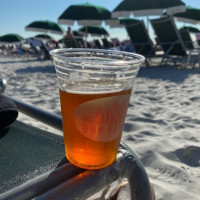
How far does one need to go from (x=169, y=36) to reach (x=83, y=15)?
15.6 ft

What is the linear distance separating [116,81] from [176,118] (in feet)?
6.80

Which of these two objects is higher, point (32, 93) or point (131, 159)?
point (131, 159)

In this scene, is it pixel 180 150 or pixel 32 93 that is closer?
pixel 180 150

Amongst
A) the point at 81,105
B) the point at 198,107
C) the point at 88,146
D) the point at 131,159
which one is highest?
the point at 81,105

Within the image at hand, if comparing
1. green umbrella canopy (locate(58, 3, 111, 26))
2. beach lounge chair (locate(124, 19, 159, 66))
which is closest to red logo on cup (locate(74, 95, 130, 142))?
beach lounge chair (locate(124, 19, 159, 66))

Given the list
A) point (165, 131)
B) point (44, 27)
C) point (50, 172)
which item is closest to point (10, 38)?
point (44, 27)

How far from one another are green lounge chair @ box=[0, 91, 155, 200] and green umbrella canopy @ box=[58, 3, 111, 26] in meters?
9.80

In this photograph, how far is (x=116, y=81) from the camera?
57 cm

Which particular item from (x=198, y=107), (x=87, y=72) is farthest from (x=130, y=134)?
(x=87, y=72)

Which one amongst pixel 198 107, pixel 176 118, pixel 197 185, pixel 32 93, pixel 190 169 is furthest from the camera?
pixel 32 93

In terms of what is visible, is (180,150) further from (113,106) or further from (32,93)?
(32,93)

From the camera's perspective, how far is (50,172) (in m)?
0.65

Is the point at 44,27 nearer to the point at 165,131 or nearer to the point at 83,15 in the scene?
the point at 83,15

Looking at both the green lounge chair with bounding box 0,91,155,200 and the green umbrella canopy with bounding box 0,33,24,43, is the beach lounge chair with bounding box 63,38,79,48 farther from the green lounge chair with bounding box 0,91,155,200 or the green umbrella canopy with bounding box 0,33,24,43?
the green umbrella canopy with bounding box 0,33,24,43
